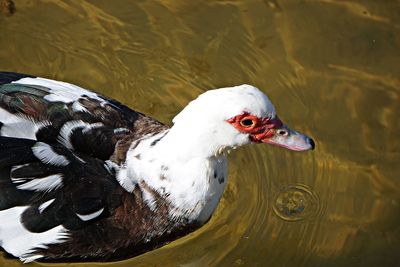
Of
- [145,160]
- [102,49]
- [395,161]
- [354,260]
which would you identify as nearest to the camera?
[145,160]

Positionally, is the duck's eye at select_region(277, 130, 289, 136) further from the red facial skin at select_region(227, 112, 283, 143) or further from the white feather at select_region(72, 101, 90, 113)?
the white feather at select_region(72, 101, 90, 113)

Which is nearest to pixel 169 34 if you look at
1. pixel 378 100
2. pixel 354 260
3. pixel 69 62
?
pixel 69 62

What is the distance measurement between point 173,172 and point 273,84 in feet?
5.77

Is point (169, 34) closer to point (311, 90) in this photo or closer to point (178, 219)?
point (311, 90)

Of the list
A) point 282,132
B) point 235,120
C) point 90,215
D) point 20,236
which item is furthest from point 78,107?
point 282,132

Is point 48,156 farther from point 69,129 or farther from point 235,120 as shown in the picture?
point 235,120

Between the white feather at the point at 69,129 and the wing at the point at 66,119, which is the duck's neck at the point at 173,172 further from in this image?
the white feather at the point at 69,129

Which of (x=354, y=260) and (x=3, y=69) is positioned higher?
(x=3, y=69)

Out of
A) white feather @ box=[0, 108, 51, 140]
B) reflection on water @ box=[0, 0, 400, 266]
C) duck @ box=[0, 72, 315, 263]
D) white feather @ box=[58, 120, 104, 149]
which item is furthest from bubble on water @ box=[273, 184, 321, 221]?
white feather @ box=[0, 108, 51, 140]

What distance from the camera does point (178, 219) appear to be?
4918 millimetres

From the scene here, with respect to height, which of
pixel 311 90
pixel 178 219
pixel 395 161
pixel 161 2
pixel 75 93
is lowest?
pixel 178 219

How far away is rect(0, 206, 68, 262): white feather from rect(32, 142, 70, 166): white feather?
0.30 metres

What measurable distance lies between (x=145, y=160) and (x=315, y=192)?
4.96ft

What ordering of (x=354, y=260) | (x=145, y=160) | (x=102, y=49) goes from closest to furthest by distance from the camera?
(x=145, y=160)
(x=354, y=260)
(x=102, y=49)
